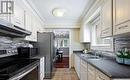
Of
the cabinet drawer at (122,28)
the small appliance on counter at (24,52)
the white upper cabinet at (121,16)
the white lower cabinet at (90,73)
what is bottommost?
the white lower cabinet at (90,73)

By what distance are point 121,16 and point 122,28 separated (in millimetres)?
158

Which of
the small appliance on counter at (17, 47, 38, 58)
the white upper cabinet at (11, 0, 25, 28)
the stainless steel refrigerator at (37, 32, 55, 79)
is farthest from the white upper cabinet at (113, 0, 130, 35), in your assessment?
the stainless steel refrigerator at (37, 32, 55, 79)

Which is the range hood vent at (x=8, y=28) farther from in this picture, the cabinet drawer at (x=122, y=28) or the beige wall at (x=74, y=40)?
the beige wall at (x=74, y=40)

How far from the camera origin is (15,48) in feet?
12.5

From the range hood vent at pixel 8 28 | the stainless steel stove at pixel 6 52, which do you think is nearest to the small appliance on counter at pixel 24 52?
the stainless steel stove at pixel 6 52

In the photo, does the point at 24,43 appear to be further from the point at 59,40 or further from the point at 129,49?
the point at 59,40

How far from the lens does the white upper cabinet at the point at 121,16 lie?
177 centimetres

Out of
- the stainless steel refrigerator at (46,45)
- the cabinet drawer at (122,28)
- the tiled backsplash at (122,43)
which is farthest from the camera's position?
the stainless steel refrigerator at (46,45)

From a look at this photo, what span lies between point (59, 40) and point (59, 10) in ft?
28.7

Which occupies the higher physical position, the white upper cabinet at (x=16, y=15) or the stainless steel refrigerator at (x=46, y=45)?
the white upper cabinet at (x=16, y=15)

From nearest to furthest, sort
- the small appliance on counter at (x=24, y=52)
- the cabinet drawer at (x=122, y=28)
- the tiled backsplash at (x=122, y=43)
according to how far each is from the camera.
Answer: the cabinet drawer at (x=122, y=28) → the tiled backsplash at (x=122, y=43) → the small appliance on counter at (x=24, y=52)

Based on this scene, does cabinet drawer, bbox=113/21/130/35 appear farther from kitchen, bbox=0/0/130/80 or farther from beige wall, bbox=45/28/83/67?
beige wall, bbox=45/28/83/67

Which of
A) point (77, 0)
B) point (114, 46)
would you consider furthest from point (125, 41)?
point (77, 0)

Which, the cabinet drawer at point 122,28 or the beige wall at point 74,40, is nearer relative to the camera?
the cabinet drawer at point 122,28
